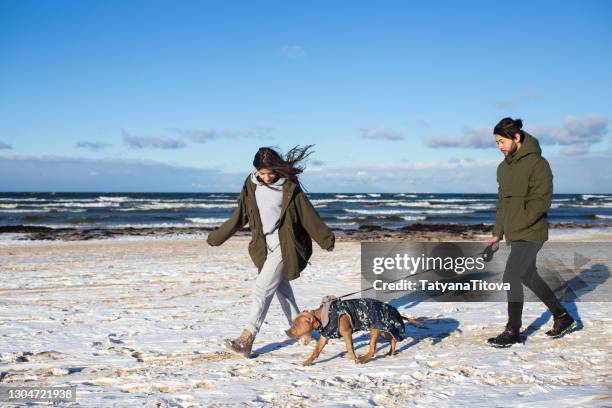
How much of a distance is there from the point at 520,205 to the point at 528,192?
0.14 metres

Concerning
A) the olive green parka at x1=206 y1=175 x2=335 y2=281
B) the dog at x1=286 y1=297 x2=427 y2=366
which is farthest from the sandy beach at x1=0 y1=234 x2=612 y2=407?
the olive green parka at x1=206 y1=175 x2=335 y2=281

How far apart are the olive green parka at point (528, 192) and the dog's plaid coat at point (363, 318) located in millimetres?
1335

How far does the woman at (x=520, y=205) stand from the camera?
16.1 ft

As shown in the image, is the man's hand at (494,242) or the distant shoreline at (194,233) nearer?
the man's hand at (494,242)

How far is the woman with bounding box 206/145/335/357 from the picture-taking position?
4758 mm

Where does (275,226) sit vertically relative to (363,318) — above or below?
above

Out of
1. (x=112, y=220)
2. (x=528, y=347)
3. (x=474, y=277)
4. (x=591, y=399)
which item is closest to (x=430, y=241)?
(x=474, y=277)

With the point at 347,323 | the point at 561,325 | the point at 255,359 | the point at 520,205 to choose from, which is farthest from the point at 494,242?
the point at 255,359

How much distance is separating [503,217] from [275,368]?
2.48 m

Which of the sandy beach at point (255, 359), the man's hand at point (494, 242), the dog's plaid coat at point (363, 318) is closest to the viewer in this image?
the sandy beach at point (255, 359)

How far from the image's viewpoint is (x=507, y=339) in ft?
16.8

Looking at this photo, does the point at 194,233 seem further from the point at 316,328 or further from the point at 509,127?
the point at 509,127

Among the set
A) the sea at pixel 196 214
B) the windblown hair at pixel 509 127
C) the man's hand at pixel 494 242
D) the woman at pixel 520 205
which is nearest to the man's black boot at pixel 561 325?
the woman at pixel 520 205

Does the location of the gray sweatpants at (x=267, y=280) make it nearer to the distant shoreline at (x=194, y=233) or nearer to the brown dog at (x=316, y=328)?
the brown dog at (x=316, y=328)
